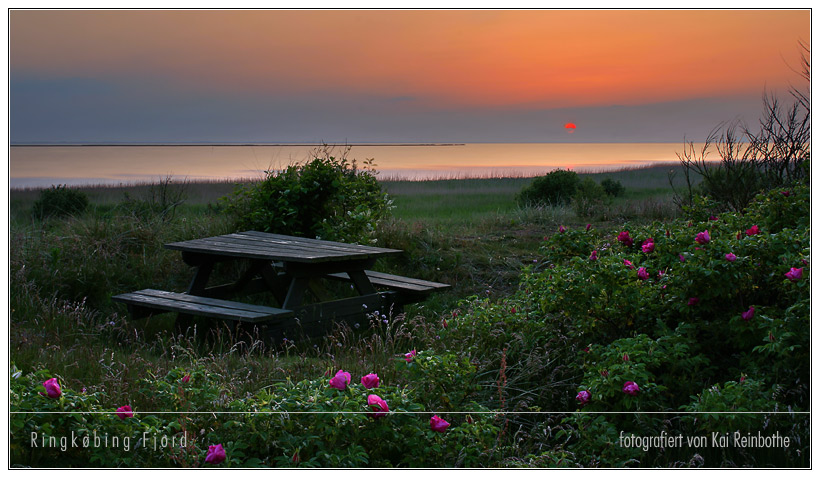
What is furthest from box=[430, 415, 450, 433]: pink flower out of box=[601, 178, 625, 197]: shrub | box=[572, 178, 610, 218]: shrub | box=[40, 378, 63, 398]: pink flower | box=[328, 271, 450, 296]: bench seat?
box=[601, 178, 625, 197]: shrub

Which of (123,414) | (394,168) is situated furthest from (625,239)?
(394,168)

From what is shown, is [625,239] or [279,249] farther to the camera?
[279,249]

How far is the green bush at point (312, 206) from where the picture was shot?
7449mm

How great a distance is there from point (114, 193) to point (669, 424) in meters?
10.8

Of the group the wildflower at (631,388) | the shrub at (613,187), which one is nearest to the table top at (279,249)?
the wildflower at (631,388)

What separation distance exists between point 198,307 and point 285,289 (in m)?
1.68

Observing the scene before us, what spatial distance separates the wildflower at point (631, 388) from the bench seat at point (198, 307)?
2664 mm

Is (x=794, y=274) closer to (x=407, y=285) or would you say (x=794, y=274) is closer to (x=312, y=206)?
(x=407, y=285)

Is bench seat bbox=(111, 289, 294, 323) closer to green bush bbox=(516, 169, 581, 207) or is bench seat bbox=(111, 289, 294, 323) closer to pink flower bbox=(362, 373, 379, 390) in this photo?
pink flower bbox=(362, 373, 379, 390)

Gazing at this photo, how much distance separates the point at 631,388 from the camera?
3039 mm

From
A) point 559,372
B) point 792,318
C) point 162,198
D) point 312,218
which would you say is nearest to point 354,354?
point 559,372

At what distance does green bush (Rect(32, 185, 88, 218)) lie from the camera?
995cm

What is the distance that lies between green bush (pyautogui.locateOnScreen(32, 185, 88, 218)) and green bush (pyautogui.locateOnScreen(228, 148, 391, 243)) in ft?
12.7

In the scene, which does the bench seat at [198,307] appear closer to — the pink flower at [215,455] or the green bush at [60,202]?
the pink flower at [215,455]
